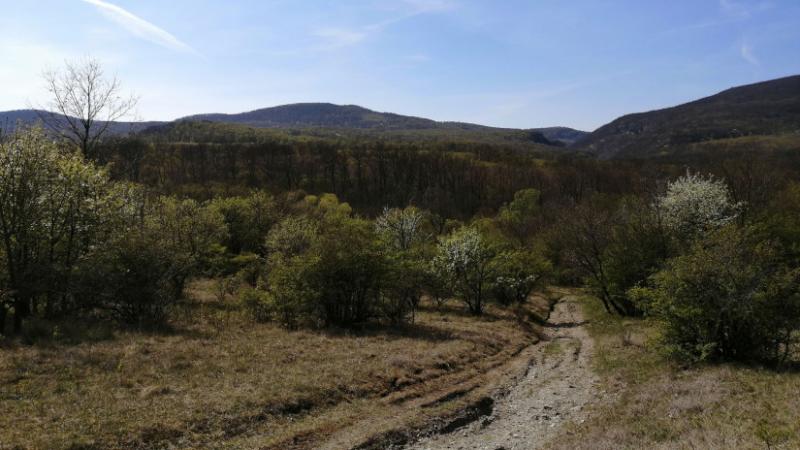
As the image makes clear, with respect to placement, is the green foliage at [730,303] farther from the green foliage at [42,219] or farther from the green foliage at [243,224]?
the green foliage at [243,224]

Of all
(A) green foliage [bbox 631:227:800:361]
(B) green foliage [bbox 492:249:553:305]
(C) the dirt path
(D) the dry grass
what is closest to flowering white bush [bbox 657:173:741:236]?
(B) green foliage [bbox 492:249:553:305]

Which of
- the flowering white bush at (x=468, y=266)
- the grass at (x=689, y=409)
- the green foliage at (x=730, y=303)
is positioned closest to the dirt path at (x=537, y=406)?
the grass at (x=689, y=409)

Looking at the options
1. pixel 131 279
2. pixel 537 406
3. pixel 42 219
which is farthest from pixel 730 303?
pixel 42 219

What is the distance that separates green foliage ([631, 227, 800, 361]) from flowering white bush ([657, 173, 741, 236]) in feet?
64.3

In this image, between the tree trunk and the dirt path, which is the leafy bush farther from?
the dirt path

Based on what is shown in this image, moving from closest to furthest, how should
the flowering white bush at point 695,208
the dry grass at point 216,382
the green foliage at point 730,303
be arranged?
the dry grass at point 216,382 → the green foliage at point 730,303 → the flowering white bush at point 695,208

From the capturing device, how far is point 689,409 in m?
15.6

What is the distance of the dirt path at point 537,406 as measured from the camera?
16.6 m

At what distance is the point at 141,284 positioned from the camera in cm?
2612

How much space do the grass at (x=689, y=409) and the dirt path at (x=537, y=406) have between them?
940 millimetres

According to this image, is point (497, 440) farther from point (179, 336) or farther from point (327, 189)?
point (327, 189)

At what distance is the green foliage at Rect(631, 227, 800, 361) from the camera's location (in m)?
20.2

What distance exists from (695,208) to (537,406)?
108ft

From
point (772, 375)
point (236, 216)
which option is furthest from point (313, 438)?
point (236, 216)
